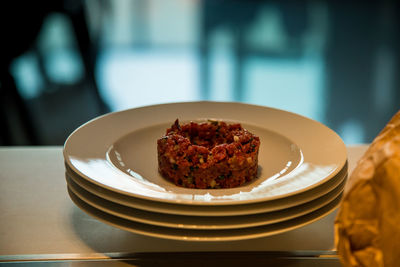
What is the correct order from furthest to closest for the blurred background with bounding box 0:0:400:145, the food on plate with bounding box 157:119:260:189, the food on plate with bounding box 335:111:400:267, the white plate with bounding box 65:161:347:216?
the blurred background with bounding box 0:0:400:145
the food on plate with bounding box 157:119:260:189
the white plate with bounding box 65:161:347:216
the food on plate with bounding box 335:111:400:267

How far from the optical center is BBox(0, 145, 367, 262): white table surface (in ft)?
2.33

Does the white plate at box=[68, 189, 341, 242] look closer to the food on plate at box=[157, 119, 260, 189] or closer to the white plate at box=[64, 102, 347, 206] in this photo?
the white plate at box=[64, 102, 347, 206]

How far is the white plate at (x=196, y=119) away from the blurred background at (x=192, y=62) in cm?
177

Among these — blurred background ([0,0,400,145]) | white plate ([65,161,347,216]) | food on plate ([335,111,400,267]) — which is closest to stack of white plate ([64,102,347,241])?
white plate ([65,161,347,216])

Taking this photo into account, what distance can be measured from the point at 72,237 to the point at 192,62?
148 inches

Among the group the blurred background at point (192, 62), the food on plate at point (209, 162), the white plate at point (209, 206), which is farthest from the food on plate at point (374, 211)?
the blurred background at point (192, 62)

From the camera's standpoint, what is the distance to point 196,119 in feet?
3.44

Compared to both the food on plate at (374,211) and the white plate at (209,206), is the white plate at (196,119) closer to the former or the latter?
the white plate at (209,206)

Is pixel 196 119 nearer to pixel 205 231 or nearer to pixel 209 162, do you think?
pixel 209 162

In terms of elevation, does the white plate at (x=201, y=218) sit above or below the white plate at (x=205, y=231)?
above

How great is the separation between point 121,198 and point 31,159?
1.47ft

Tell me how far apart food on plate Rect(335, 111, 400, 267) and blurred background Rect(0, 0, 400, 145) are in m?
2.33

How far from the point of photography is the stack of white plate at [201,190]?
0.64m

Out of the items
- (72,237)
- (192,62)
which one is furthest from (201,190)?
(192,62)
